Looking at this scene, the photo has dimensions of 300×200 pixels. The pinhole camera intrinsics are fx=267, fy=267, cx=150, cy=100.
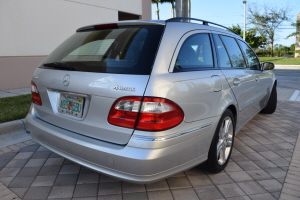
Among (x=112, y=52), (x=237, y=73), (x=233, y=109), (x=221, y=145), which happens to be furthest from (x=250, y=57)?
(x=112, y=52)

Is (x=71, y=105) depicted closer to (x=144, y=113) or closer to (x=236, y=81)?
(x=144, y=113)

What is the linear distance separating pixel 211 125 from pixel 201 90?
371 millimetres

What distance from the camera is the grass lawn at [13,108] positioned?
440cm

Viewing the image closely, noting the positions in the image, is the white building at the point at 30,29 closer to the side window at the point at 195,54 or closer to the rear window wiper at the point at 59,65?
the rear window wiper at the point at 59,65

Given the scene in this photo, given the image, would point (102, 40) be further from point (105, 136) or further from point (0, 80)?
point (0, 80)

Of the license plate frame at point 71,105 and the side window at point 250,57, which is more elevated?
the side window at point 250,57

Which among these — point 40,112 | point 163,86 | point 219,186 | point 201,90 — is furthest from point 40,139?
point 219,186

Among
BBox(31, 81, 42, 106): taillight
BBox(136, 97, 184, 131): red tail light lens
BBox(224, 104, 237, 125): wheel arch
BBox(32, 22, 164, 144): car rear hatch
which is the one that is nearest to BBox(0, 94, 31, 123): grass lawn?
BBox(31, 81, 42, 106): taillight

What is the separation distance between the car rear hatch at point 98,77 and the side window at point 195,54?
0.93ft

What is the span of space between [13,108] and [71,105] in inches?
127

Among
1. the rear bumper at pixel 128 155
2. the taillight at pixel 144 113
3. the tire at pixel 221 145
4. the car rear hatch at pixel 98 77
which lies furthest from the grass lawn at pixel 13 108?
the tire at pixel 221 145

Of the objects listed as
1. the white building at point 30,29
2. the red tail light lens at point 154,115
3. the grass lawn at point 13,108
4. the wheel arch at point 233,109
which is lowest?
the grass lawn at point 13,108

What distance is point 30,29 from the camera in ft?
25.4

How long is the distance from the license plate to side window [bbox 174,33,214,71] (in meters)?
0.88
